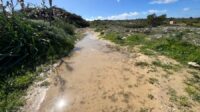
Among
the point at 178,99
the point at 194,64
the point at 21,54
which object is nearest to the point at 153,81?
the point at 178,99

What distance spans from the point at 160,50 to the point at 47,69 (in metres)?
6.31

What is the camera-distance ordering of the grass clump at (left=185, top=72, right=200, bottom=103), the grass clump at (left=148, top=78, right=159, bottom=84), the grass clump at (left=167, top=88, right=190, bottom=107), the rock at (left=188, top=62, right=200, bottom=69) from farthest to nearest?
1. the rock at (left=188, top=62, right=200, bottom=69)
2. the grass clump at (left=148, top=78, right=159, bottom=84)
3. the grass clump at (left=185, top=72, right=200, bottom=103)
4. the grass clump at (left=167, top=88, right=190, bottom=107)

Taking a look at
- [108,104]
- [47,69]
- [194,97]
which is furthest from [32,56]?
[194,97]

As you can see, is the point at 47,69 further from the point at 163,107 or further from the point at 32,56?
the point at 163,107

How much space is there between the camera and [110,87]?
7.25m

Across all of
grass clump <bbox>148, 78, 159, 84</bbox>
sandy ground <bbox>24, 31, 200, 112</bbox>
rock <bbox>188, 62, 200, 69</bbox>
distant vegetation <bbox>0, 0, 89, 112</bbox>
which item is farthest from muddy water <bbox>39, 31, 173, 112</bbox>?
rock <bbox>188, 62, 200, 69</bbox>

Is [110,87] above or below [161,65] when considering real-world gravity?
below

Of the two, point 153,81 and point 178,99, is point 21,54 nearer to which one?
point 153,81

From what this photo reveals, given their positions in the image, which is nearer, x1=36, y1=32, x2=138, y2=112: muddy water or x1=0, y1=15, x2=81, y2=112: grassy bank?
x1=36, y1=32, x2=138, y2=112: muddy water

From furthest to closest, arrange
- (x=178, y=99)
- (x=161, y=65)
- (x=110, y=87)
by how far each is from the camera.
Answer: (x=161, y=65) → (x=110, y=87) → (x=178, y=99)

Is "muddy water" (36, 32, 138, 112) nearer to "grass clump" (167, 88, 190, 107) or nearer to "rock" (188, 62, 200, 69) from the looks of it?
"grass clump" (167, 88, 190, 107)

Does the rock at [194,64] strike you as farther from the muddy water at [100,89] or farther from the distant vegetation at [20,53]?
the distant vegetation at [20,53]

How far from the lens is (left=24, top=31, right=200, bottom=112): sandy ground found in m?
6.05

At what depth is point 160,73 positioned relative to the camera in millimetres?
8578
